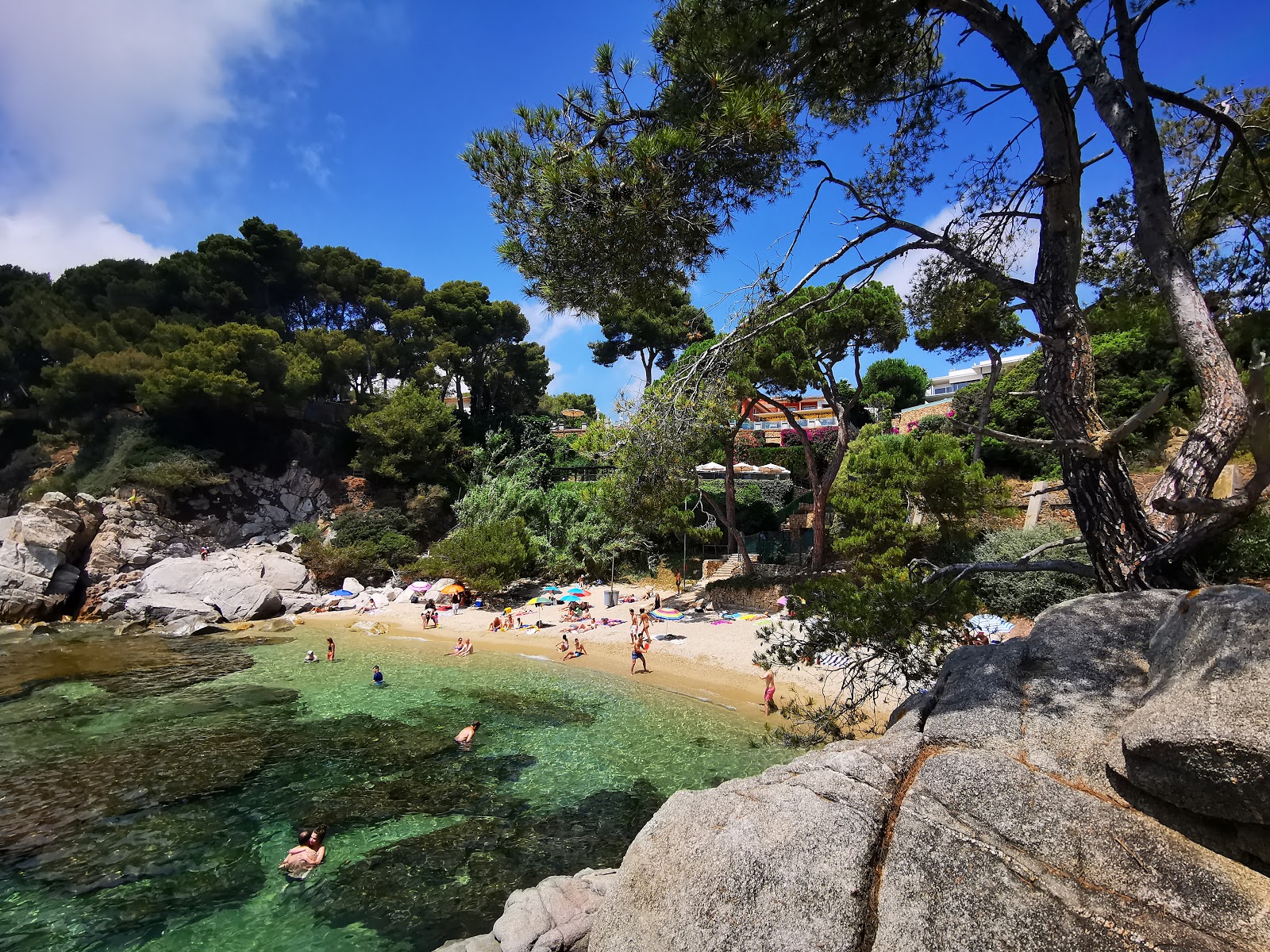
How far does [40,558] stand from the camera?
75.0 ft

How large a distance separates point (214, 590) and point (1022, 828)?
94.1ft

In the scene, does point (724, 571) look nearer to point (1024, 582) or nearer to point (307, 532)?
point (1024, 582)

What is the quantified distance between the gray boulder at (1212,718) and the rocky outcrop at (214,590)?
2756cm

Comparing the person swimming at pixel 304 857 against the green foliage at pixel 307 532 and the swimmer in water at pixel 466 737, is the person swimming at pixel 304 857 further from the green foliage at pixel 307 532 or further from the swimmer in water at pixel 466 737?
the green foliage at pixel 307 532

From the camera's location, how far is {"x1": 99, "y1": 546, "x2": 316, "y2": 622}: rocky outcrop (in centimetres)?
2328

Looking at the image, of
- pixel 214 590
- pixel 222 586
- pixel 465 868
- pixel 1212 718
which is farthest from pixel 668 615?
pixel 214 590

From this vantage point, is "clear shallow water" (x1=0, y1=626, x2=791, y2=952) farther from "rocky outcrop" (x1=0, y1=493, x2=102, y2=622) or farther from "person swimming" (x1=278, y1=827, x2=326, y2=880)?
"rocky outcrop" (x1=0, y1=493, x2=102, y2=622)

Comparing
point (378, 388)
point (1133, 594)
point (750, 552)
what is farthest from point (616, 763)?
point (378, 388)

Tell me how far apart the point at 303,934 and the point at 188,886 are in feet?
6.35

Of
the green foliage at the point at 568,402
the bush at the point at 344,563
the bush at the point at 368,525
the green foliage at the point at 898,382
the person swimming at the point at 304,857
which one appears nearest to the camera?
the person swimming at the point at 304,857

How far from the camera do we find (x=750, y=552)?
26.4 metres

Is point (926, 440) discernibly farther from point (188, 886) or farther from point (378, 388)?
point (378, 388)

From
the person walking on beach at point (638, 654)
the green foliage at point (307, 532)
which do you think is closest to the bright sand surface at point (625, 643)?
the person walking on beach at point (638, 654)

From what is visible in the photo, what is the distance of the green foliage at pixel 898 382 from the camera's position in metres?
37.0
